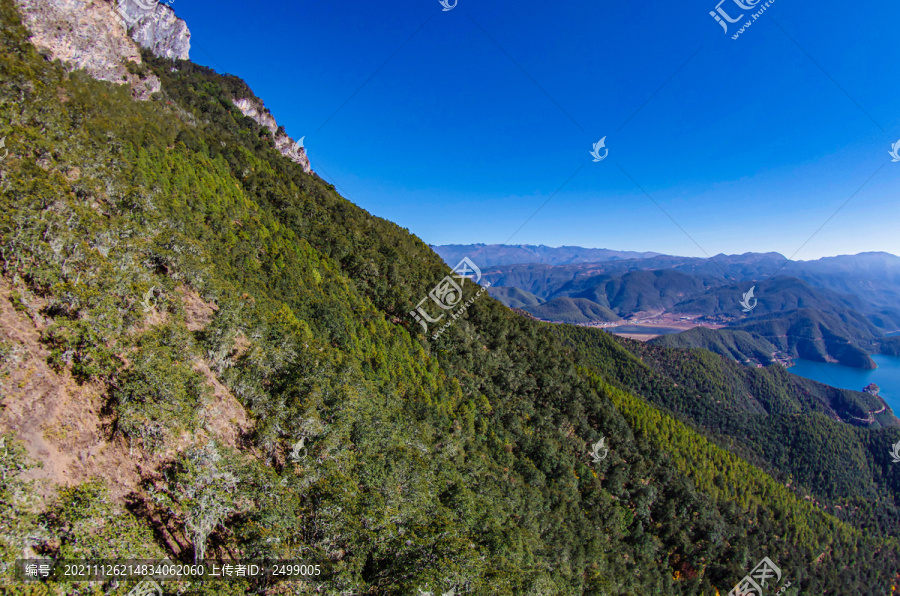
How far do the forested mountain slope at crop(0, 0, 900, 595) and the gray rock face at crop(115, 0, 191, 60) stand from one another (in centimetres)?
637

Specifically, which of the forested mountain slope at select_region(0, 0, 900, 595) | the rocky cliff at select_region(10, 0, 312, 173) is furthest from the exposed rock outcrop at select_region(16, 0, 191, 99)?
the forested mountain slope at select_region(0, 0, 900, 595)

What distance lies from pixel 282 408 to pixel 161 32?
12754 centimetres

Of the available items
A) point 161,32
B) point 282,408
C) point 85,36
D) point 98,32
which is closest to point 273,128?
point 161,32

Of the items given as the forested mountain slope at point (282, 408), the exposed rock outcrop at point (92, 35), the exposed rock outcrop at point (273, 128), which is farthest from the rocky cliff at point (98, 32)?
the exposed rock outcrop at point (273, 128)

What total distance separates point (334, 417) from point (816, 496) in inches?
7456

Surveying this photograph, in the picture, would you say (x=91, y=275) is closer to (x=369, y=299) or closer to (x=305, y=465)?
(x=305, y=465)

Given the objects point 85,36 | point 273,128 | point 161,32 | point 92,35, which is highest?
point 161,32

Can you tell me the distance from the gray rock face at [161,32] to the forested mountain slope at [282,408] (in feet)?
20.9

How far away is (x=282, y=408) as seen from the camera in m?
28.6

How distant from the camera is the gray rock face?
88.8m

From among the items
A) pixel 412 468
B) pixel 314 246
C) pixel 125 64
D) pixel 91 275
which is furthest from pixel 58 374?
pixel 125 64

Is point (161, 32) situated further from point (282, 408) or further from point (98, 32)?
point (282, 408)

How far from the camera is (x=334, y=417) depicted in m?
30.7

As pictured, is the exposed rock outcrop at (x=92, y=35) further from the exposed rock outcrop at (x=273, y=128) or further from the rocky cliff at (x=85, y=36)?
the exposed rock outcrop at (x=273, y=128)
